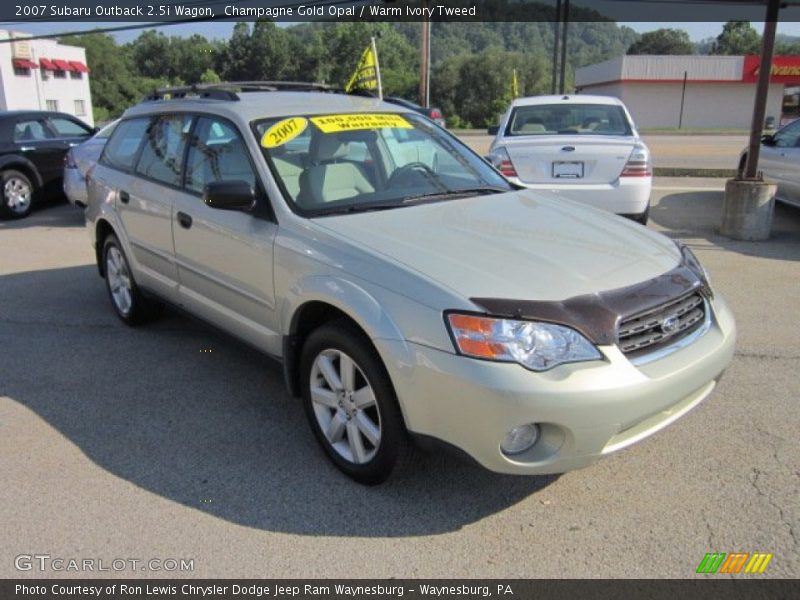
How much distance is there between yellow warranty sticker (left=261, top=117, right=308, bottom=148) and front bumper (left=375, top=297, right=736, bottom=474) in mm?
1543

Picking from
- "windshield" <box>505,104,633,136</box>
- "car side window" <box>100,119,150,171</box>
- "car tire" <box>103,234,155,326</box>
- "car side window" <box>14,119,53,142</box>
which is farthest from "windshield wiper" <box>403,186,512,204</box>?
"car side window" <box>14,119,53,142</box>

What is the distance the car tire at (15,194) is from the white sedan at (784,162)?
1082 cm

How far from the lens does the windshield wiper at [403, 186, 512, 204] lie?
3.73 m

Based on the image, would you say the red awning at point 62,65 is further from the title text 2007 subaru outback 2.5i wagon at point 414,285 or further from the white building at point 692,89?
the title text 2007 subaru outback 2.5i wagon at point 414,285

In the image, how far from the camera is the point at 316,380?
333 centimetres

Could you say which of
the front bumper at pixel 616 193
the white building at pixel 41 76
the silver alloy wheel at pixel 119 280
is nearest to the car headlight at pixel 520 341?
the silver alloy wheel at pixel 119 280

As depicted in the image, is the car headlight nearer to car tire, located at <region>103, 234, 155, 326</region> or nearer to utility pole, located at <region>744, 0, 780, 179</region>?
car tire, located at <region>103, 234, 155, 326</region>

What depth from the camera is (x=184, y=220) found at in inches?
164

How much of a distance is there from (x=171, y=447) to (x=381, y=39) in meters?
87.7

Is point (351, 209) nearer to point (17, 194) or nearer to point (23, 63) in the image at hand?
point (17, 194)

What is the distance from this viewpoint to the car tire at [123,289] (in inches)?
207

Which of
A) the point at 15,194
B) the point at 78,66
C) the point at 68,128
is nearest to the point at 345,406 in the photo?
the point at 15,194

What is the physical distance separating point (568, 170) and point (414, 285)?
502cm

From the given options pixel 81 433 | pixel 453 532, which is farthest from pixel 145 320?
pixel 453 532
